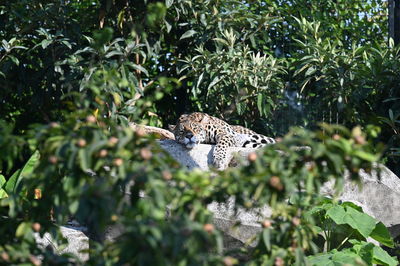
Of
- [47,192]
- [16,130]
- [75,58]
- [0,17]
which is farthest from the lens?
[16,130]

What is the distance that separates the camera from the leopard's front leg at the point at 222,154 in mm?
7340

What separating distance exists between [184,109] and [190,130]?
2.24m

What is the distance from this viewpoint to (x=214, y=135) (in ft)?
26.3

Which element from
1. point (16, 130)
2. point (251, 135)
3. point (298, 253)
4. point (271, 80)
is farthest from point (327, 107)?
point (298, 253)

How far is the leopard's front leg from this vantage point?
734cm

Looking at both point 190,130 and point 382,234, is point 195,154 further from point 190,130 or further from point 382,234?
point 382,234

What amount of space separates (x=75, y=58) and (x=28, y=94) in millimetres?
1483

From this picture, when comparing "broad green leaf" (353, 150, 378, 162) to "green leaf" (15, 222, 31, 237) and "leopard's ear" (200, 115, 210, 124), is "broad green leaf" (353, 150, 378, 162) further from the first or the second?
"leopard's ear" (200, 115, 210, 124)

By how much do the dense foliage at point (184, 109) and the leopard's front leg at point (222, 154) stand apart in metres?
0.79

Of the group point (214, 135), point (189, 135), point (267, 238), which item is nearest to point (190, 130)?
point (189, 135)

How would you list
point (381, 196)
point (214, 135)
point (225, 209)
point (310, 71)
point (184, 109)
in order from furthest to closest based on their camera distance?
1. point (184, 109)
2. point (310, 71)
3. point (214, 135)
4. point (381, 196)
5. point (225, 209)

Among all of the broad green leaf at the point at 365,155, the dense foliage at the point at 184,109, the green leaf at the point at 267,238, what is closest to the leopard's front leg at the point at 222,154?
the dense foliage at the point at 184,109

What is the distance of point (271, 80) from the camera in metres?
8.91

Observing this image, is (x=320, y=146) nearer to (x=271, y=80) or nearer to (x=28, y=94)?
(x=271, y=80)
